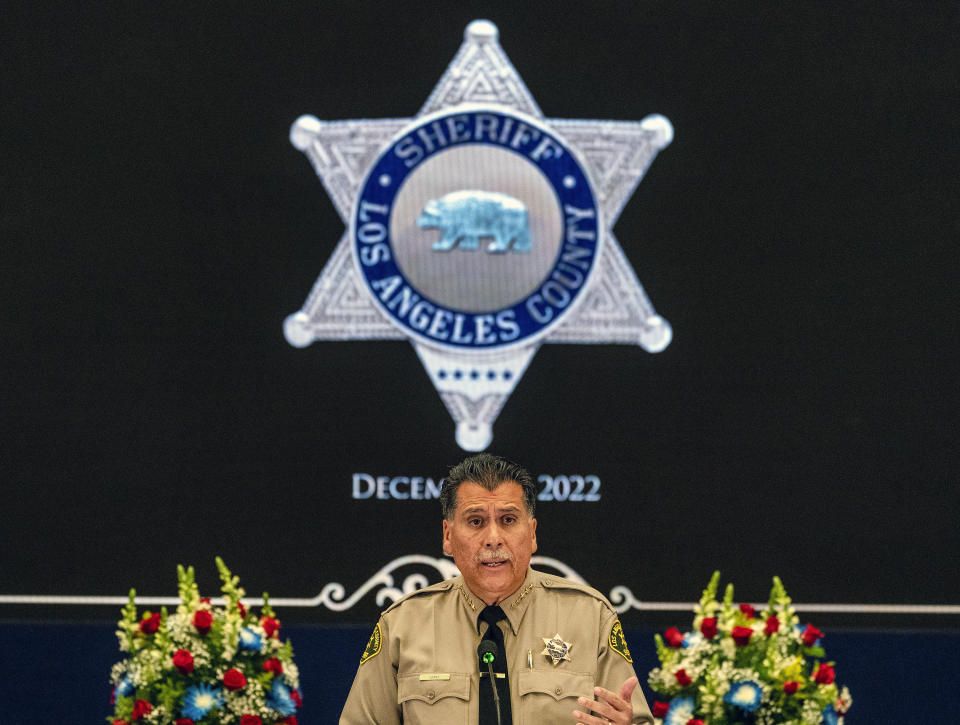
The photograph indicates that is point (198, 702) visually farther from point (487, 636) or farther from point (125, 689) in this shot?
point (487, 636)

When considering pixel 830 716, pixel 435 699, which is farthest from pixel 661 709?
pixel 435 699

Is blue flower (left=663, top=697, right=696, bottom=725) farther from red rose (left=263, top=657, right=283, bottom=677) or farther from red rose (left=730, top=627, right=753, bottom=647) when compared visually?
red rose (left=263, top=657, right=283, bottom=677)

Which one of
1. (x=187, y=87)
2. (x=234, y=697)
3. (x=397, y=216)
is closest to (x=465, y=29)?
(x=397, y=216)

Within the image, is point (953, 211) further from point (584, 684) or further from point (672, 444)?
point (584, 684)

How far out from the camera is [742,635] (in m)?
3.33

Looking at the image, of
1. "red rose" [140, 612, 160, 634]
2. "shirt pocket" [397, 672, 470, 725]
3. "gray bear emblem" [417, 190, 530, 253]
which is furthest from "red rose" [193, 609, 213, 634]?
"gray bear emblem" [417, 190, 530, 253]

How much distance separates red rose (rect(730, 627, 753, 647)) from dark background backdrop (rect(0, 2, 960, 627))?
92 centimetres

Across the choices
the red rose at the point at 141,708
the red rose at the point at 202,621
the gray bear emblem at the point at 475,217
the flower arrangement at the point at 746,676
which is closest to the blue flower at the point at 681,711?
the flower arrangement at the point at 746,676

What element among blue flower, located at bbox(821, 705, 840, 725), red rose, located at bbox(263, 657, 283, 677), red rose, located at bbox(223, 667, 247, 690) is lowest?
blue flower, located at bbox(821, 705, 840, 725)

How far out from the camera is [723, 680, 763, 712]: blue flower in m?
3.24

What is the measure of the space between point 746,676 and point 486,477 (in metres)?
1.10

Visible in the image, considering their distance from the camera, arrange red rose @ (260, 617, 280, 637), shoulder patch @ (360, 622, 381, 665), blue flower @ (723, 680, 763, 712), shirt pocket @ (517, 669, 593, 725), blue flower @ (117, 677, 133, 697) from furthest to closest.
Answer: red rose @ (260, 617, 280, 637)
blue flower @ (117, 677, 133, 697)
blue flower @ (723, 680, 763, 712)
shoulder patch @ (360, 622, 381, 665)
shirt pocket @ (517, 669, 593, 725)

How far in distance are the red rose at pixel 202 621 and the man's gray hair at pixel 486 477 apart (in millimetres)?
1054

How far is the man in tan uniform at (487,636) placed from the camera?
2576 mm
